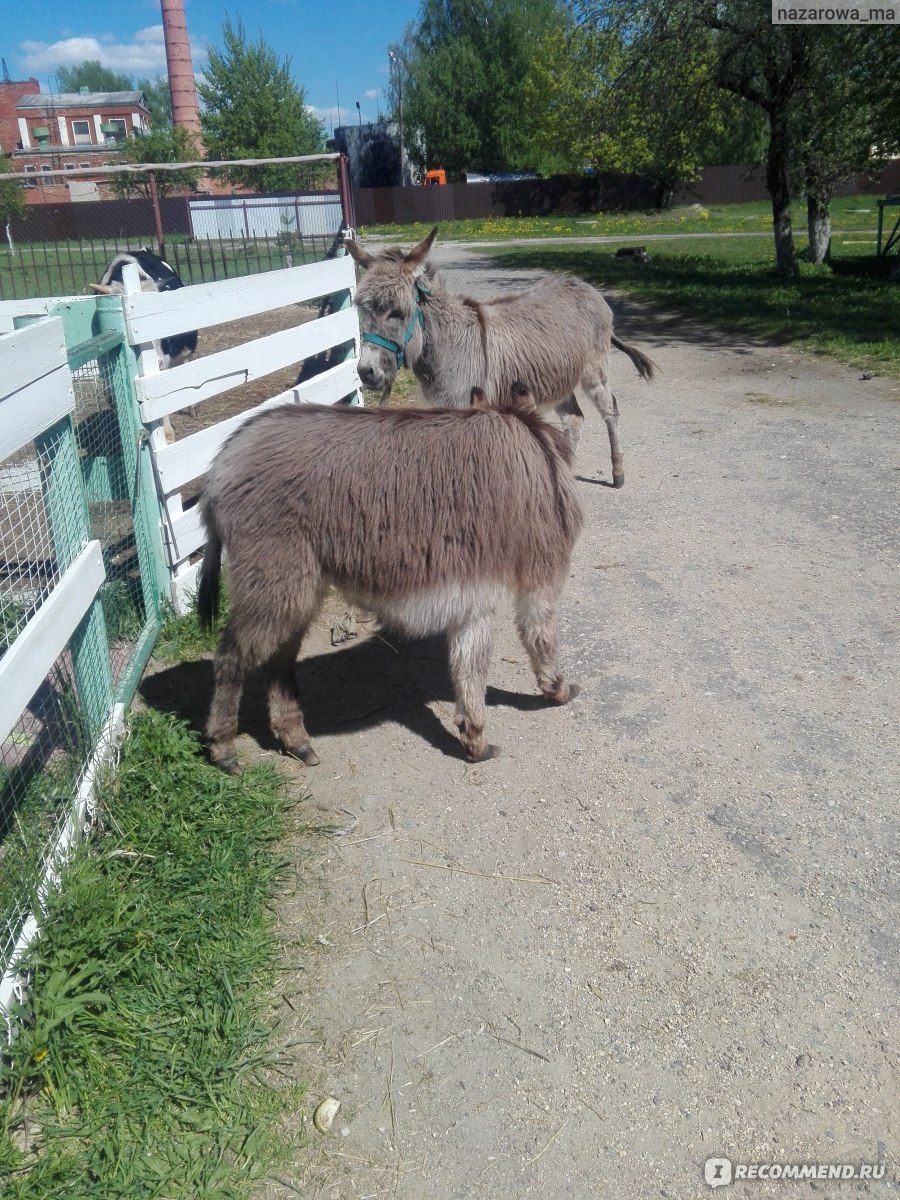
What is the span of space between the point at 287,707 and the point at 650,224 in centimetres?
3573

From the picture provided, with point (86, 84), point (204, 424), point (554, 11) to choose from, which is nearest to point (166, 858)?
point (204, 424)

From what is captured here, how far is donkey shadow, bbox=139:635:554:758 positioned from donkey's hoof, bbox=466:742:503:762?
0.33 feet

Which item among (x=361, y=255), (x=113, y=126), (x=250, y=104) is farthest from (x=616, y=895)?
(x=113, y=126)

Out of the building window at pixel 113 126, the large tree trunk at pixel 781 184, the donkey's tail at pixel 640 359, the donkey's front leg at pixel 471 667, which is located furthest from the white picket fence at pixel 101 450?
the building window at pixel 113 126

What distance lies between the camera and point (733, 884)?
3125mm

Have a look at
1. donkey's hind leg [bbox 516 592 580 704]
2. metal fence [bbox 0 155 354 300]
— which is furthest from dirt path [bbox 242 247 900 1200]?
metal fence [bbox 0 155 354 300]

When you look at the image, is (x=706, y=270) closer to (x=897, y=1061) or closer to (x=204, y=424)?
(x=204, y=424)

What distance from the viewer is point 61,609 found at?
304 centimetres

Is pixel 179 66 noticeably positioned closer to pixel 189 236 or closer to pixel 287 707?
pixel 189 236

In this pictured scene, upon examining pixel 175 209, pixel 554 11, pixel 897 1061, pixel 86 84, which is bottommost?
pixel 897 1061

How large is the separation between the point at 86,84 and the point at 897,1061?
130918 millimetres

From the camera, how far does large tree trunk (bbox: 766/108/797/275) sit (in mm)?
15195

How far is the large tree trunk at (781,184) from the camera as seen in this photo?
15.2 meters

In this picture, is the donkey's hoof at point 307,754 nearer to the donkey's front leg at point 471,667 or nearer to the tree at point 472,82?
the donkey's front leg at point 471,667
